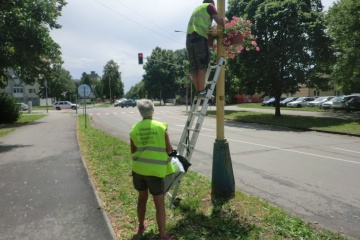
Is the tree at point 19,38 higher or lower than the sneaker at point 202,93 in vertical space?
higher

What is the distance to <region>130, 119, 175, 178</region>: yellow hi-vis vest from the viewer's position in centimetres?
351

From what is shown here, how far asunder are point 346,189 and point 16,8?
43.9 ft

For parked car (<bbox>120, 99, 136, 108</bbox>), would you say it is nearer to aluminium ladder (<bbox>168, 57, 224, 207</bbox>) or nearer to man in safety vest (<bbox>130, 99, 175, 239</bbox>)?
aluminium ladder (<bbox>168, 57, 224, 207</bbox>)

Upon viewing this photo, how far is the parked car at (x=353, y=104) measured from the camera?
105ft

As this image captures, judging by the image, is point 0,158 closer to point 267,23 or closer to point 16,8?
point 16,8

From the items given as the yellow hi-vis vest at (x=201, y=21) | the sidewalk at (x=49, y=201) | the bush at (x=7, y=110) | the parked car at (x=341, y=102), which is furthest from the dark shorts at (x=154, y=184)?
the parked car at (x=341, y=102)

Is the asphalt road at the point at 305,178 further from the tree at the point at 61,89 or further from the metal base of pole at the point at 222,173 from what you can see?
the tree at the point at 61,89

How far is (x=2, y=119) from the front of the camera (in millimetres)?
25766

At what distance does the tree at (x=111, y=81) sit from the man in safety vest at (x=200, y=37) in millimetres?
85291

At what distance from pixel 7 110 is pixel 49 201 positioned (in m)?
24.1

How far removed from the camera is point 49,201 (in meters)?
5.26

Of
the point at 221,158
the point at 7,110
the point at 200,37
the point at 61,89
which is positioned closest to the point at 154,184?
the point at 221,158

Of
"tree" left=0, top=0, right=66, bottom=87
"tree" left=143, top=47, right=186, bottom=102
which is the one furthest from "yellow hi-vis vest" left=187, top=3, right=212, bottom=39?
"tree" left=143, top=47, right=186, bottom=102

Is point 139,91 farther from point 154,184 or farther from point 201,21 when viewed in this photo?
point 154,184
